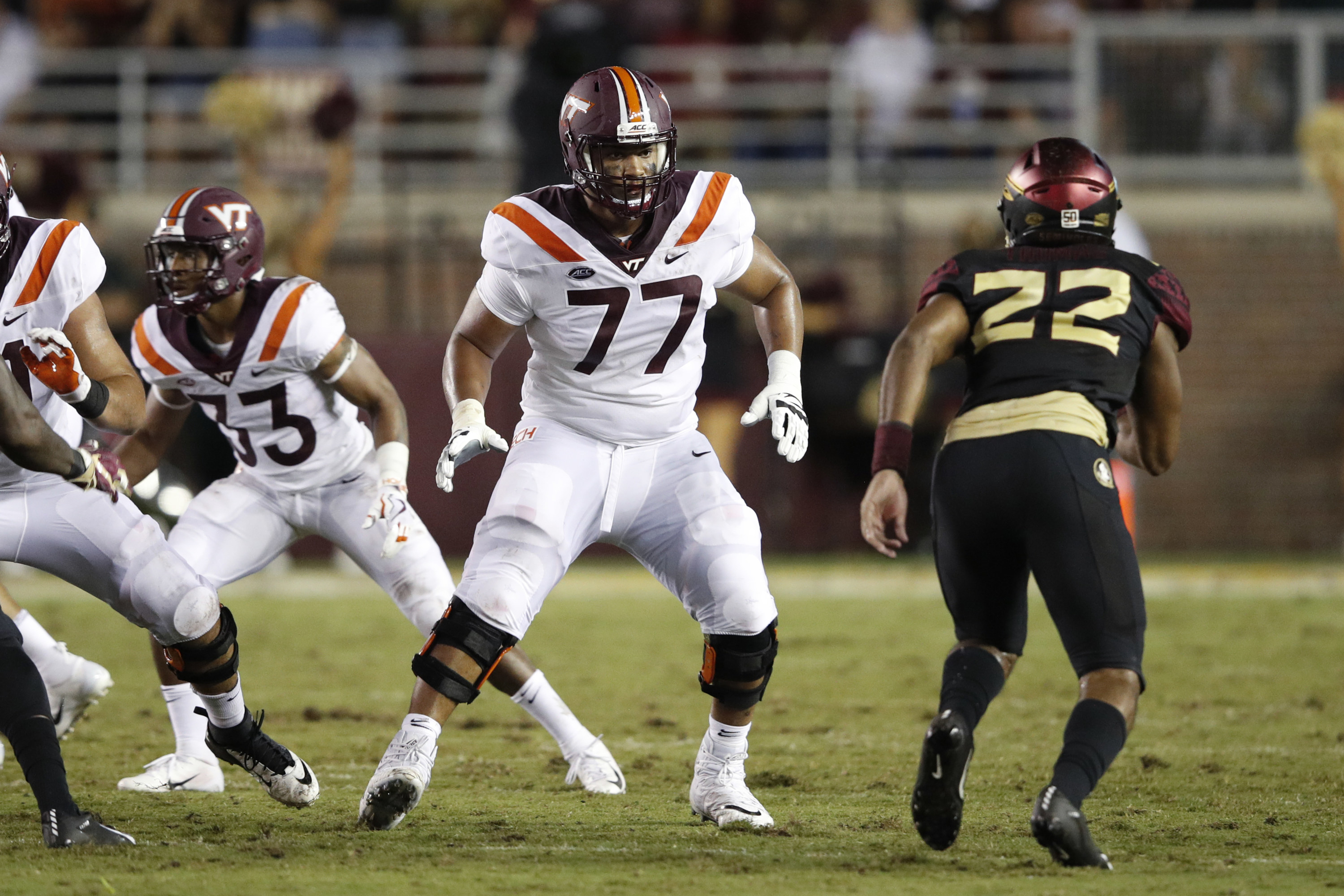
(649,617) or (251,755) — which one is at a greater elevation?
(251,755)

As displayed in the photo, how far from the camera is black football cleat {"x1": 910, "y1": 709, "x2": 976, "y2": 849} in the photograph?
135 inches

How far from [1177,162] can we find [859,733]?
7785 mm

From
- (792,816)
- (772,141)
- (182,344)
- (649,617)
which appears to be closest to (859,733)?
(792,816)

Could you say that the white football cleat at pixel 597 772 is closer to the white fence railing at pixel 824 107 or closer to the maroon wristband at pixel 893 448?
the maroon wristband at pixel 893 448

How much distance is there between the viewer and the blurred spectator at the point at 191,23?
12.5 m

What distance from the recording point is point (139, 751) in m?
5.08

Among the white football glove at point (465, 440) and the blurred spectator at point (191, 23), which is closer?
the white football glove at point (465, 440)

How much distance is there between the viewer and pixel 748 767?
482 cm

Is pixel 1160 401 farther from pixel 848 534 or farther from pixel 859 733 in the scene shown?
pixel 848 534

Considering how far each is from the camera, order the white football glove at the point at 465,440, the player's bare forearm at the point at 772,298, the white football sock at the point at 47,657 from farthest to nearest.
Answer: the white football sock at the point at 47,657, the player's bare forearm at the point at 772,298, the white football glove at the point at 465,440

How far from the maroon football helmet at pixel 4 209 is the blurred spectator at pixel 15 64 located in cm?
916

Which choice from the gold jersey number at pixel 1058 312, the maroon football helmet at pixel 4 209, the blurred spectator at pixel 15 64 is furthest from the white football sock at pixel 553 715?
the blurred spectator at pixel 15 64

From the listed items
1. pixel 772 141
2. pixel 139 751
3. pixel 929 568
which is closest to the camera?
pixel 139 751

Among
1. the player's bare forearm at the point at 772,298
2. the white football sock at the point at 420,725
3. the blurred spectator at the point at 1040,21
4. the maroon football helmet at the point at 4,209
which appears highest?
the blurred spectator at the point at 1040,21
